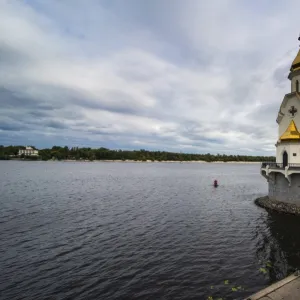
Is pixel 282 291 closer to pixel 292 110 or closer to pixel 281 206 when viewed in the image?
pixel 281 206

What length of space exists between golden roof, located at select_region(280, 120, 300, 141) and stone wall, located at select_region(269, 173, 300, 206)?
4628 millimetres

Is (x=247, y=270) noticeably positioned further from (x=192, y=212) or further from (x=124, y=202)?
(x=124, y=202)

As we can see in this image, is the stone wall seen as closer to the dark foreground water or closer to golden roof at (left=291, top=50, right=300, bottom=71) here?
the dark foreground water

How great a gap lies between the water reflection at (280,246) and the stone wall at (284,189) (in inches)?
108

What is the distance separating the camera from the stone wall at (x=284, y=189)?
106ft

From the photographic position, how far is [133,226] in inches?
1096

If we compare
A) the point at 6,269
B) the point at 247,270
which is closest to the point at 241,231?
the point at 247,270

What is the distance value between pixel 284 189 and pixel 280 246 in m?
13.6

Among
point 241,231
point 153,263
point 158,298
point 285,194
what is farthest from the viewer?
point 285,194

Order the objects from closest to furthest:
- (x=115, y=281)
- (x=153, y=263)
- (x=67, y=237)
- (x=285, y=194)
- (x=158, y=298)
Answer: (x=158, y=298) < (x=115, y=281) < (x=153, y=263) < (x=67, y=237) < (x=285, y=194)

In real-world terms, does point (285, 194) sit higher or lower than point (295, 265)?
higher

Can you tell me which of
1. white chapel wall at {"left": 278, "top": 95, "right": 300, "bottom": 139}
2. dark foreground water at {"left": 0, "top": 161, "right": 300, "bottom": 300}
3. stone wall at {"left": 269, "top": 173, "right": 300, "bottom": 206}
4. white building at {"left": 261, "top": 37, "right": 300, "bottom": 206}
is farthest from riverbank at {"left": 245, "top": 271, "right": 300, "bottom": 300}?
white chapel wall at {"left": 278, "top": 95, "right": 300, "bottom": 139}

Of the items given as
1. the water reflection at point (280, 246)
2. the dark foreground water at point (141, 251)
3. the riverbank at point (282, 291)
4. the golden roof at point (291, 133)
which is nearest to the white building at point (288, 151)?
the golden roof at point (291, 133)

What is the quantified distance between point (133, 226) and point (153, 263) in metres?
9.33
